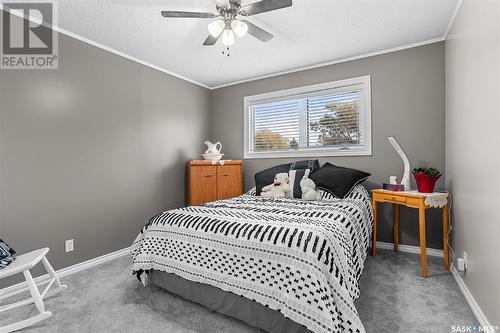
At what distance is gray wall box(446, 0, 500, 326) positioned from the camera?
1.49m

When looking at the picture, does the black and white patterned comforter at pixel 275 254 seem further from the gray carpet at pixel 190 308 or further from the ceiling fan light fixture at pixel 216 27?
the ceiling fan light fixture at pixel 216 27

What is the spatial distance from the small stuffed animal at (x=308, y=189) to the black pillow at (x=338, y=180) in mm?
73

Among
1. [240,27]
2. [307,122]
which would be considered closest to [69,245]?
[240,27]

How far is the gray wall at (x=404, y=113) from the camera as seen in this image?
292cm

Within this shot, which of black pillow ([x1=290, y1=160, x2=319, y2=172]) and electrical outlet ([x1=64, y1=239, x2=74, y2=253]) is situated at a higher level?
black pillow ([x1=290, y1=160, x2=319, y2=172])

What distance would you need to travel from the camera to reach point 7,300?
2117 mm

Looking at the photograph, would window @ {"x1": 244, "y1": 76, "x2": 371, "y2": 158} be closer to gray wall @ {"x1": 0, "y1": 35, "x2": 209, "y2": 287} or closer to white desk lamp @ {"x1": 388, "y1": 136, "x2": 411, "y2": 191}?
white desk lamp @ {"x1": 388, "y1": 136, "x2": 411, "y2": 191}

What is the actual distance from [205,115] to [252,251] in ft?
10.7

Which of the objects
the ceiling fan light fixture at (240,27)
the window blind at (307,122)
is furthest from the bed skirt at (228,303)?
the window blind at (307,122)

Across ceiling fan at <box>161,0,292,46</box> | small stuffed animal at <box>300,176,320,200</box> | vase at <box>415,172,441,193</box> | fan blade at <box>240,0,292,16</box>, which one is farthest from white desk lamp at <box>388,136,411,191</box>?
fan blade at <box>240,0,292,16</box>

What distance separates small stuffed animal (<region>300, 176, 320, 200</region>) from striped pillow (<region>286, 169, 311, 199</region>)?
0.16 feet

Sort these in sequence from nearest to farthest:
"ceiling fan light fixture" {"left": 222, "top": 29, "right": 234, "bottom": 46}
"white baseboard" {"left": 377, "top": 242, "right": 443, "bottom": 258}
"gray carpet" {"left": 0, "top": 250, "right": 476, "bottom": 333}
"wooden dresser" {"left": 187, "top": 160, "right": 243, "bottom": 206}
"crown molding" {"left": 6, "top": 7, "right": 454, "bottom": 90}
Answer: "gray carpet" {"left": 0, "top": 250, "right": 476, "bottom": 333}
"ceiling fan light fixture" {"left": 222, "top": 29, "right": 234, "bottom": 46}
"crown molding" {"left": 6, "top": 7, "right": 454, "bottom": 90}
"white baseboard" {"left": 377, "top": 242, "right": 443, "bottom": 258}
"wooden dresser" {"left": 187, "top": 160, "right": 243, "bottom": 206}

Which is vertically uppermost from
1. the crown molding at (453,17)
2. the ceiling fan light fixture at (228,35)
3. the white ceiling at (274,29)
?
the white ceiling at (274,29)

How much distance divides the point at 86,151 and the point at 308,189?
2.46 meters
